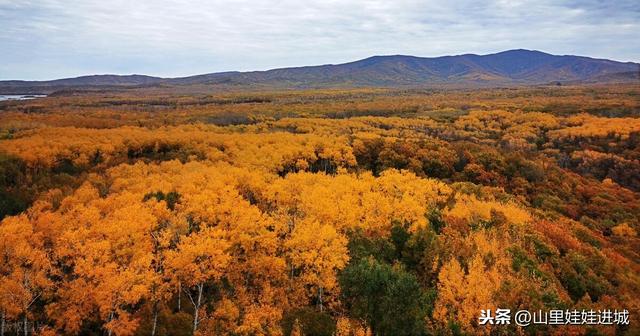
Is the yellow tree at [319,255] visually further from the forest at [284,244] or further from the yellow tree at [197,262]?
the yellow tree at [197,262]

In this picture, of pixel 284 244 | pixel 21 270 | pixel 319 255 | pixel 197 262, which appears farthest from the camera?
pixel 284 244

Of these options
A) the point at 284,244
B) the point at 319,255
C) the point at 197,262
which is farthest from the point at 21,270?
the point at 319,255

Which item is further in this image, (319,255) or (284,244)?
(284,244)

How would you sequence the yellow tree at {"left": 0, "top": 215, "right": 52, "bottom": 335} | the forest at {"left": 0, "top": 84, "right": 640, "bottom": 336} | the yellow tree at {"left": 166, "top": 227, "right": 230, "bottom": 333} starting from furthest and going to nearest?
the yellow tree at {"left": 166, "top": 227, "right": 230, "bottom": 333}
the forest at {"left": 0, "top": 84, "right": 640, "bottom": 336}
the yellow tree at {"left": 0, "top": 215, "right": 52, "bottom": 335}

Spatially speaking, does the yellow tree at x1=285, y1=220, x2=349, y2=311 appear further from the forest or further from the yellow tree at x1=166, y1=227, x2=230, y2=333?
the yellow tree at x1=166, y1=227, x2=230, y2=333

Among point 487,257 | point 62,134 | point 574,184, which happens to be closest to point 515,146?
point 574,184

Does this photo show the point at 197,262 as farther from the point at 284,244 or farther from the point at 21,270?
the point at 21,270

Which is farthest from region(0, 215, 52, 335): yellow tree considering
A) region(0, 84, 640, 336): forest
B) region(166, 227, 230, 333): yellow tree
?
region(166, 227, 230, 333): yellow tree

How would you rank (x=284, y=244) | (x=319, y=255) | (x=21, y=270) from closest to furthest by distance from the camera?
(x=21, y=270) < (x=319, y=255) < (x=284, y=244)

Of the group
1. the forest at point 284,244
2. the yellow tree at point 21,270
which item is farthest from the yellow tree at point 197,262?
the yellow tree at point 21,270
